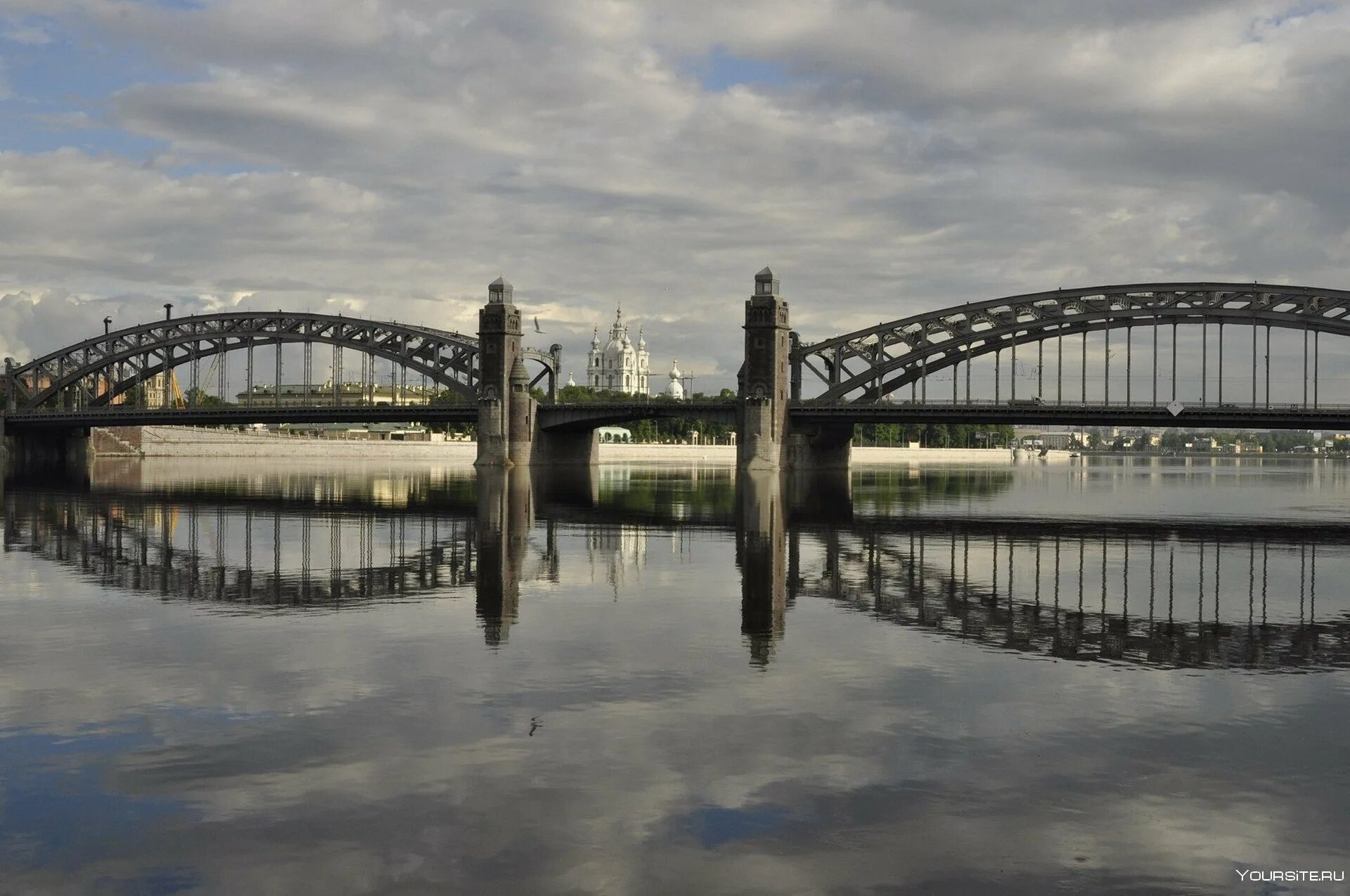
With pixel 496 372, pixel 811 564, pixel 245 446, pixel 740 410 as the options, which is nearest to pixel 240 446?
pixel 245 446

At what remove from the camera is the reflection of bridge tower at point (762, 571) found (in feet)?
82.9

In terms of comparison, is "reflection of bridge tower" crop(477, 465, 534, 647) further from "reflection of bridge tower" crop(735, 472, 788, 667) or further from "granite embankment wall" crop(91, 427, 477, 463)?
"granite embankment wall" crop(91, 427, 477, 463)

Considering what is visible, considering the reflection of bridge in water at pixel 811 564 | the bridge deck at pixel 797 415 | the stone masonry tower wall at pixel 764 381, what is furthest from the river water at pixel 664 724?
the stone masonry tower wall at pixel 764 381

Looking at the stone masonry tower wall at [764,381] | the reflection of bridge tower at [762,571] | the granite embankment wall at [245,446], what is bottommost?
the reflection of bridge tower at [762,571]

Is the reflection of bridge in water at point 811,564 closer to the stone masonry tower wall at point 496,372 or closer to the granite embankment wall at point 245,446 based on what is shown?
the stone masonry tower wall at point 496,372

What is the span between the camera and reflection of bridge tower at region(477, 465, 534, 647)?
89.5 ft

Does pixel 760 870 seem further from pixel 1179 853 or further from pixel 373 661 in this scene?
pixel 373 661

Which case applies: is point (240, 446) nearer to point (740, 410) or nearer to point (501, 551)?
point (740, 410)

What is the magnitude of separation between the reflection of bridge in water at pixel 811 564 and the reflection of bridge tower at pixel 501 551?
Answer: 12 centimetres

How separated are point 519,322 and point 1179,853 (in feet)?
424

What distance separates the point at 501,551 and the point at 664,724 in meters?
25.6

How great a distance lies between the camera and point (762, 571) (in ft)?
122

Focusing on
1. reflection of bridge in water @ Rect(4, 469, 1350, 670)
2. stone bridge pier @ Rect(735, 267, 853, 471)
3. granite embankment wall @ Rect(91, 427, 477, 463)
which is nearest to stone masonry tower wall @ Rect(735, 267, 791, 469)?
stone bridge pier @ Rect(735, 267, 853, 471)

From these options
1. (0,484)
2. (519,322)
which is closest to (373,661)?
(0,484)
